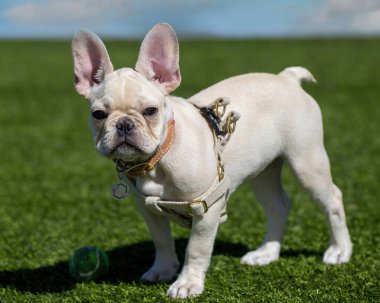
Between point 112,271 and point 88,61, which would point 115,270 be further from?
point 88,61

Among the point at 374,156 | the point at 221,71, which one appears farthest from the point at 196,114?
the point at 221,71

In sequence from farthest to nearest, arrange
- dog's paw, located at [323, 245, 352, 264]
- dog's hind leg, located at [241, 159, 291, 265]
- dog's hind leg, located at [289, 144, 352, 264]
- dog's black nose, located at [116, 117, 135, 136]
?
dog's hind leg, located at [241, 159, 291, 265], dog's paw, located at [323, 245, 352, 264], dog's hind leg, located at [289, 144, 352, 264], dog's black nose, located at [116, 117, 135, 136]

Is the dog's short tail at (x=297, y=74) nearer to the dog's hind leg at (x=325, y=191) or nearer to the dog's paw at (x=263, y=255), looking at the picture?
the dog's hind leg at (x=325, y=191)

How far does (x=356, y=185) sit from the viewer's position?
7191 millimetres

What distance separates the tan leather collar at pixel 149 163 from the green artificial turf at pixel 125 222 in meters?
0.75

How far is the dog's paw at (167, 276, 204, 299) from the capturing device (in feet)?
13.1

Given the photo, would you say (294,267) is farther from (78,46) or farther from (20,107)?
(20,107)

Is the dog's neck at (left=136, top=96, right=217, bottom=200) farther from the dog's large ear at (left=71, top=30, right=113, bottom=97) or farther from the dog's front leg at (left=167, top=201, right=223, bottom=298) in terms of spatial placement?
the dog's large ear at (left=71, top=30, right=113, bottom=97)

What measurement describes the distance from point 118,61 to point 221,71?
4.15m

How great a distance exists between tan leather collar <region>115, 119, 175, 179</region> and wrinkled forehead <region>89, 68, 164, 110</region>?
0.21 m

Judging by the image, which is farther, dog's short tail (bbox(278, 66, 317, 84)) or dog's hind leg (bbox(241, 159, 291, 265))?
dog's hind leg (bbox(241, 159, 291, 265))

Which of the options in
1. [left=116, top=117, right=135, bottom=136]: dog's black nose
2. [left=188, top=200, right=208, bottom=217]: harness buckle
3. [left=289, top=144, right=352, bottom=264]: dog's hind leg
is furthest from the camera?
[left=289, top=144, right=352, bottom=264]: dog's hind leg

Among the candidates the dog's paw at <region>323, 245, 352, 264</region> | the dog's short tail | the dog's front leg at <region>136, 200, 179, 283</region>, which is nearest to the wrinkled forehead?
the dog's front leg at <region>136, 200, 179, 283</region>

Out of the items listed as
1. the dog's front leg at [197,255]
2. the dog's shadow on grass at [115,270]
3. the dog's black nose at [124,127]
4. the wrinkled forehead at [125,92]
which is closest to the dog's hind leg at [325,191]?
the dog's shadow on grass at [115,270]
